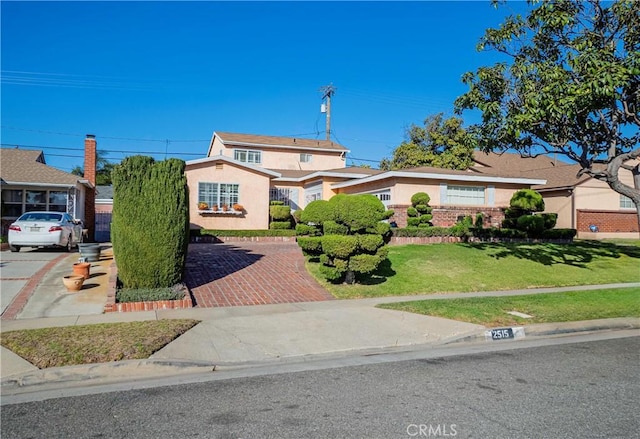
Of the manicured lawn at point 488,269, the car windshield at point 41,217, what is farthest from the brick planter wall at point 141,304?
the car windshield at point 41,217

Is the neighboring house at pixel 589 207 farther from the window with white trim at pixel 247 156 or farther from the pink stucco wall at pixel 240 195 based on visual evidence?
the window with white trim at pixel 247 156

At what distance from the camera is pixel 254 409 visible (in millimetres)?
4535

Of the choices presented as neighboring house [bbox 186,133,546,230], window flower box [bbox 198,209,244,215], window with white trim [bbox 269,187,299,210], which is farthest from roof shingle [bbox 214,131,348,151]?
window flower box [bbox 198,209,244,215]

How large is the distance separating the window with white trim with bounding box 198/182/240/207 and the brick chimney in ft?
21.0

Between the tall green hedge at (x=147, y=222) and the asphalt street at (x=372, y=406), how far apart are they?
4.89 metres

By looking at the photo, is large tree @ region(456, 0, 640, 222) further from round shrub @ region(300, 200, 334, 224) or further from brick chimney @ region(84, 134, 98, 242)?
brick chimney @ region(84, 134, 98, 242)

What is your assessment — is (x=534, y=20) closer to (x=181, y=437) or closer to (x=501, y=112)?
(x=501, y=112)

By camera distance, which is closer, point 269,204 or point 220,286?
point 220,286

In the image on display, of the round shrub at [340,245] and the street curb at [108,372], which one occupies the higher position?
the round shrub at [340,245]

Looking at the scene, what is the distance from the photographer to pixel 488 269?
46.3ft

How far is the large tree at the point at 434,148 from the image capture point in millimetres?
35312

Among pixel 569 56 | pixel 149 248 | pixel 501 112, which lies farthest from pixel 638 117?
pixel 149 248

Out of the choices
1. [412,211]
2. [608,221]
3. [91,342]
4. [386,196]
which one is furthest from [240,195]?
[608,221]

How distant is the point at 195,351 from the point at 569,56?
12351 millimetres
